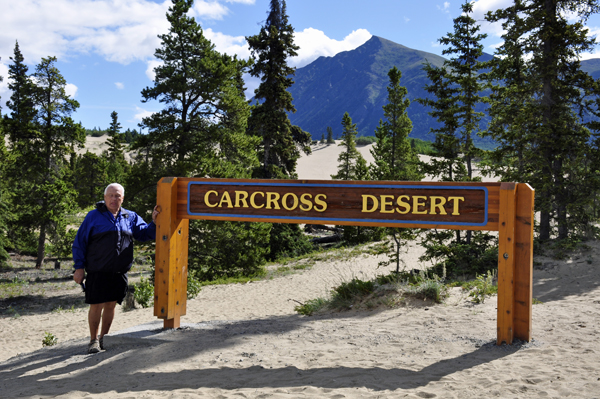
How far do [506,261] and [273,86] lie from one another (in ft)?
61.9

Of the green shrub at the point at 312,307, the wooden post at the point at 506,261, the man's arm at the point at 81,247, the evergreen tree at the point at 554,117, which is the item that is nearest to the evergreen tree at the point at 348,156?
the evergreen tree at the point at 554,117

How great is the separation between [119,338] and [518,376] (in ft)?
14.8

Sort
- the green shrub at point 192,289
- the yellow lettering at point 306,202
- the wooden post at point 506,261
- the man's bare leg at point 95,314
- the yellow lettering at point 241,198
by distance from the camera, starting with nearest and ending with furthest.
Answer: the wooden post at point 506,261 → the man's bare leg at point 95,314 → the yellow lettering at point 306,202 → the yellow lettering at point 241,198 → the green shrub at point 192,289

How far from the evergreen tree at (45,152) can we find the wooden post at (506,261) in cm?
2237

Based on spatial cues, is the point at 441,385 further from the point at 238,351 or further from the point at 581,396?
the point at 238,351

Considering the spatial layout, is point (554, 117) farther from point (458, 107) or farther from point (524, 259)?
point (524, 259)

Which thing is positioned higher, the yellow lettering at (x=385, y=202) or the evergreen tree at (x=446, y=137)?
the evergreen tree at (x=446, y=137)

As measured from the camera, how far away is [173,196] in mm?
5562

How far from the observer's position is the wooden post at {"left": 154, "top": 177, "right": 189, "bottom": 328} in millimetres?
5453

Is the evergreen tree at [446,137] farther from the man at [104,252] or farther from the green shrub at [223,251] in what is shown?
the man at [104,252]

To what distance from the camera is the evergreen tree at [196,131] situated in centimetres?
1600

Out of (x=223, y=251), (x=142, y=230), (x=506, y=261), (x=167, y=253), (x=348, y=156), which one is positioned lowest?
(x=223, y=251)

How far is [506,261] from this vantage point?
15.2 feet

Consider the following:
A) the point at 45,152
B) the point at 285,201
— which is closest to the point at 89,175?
the point at 45,152
